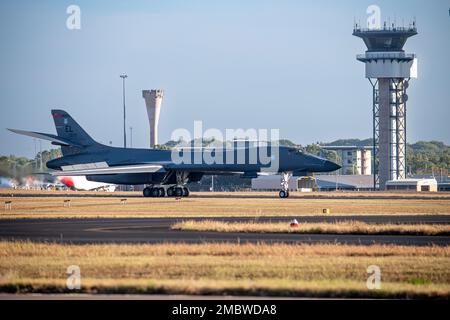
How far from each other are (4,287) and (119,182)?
57.0m

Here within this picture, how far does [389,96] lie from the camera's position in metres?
134

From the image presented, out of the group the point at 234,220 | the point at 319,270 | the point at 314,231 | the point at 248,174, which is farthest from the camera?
the point at 248,174

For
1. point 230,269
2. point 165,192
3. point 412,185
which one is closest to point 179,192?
point 165,192

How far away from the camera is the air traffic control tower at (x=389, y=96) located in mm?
134125

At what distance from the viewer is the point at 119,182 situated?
76.3 meters

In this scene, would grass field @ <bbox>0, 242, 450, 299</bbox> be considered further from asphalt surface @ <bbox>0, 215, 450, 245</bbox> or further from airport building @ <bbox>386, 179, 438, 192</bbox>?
airport building @ <bbox>386, 179, 438, 192</bbox>

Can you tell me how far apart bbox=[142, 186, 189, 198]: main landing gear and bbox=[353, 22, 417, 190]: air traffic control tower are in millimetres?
63252

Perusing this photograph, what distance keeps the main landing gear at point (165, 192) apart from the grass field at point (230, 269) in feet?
153

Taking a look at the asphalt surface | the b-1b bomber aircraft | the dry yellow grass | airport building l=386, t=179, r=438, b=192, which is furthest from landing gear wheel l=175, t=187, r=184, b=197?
airport building l=386, t=179, r=438, b=192

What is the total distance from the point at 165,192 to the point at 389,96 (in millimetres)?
66459

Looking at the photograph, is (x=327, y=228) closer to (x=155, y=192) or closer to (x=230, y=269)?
(x=230, y=269)

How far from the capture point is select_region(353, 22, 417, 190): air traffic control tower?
440 ft
